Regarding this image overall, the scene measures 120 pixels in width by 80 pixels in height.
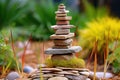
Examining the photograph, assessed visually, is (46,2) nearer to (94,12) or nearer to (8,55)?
(94,12)

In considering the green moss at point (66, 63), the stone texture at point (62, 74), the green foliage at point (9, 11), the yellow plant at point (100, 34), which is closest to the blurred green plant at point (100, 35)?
the yellow plant at point (100, 34)

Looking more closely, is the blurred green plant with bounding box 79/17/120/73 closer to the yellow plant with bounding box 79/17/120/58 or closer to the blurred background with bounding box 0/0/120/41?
the yellow plant with bounding box 79/17/120/58

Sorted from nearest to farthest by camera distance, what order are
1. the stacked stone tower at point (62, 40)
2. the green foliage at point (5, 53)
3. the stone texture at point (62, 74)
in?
the stone texture at point (62, 74), the stacked stone tower at point (62, 40), the green foliage at point (5, 53)

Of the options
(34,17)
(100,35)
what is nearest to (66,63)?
(100,35)

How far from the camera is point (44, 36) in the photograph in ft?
29.2

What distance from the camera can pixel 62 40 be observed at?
3.75m

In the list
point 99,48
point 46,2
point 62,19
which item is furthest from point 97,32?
point 46,2

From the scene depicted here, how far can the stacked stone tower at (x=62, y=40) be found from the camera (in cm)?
373

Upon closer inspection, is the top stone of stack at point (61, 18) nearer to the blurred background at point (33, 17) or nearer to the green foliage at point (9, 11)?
the blurred background at point (33, 17)

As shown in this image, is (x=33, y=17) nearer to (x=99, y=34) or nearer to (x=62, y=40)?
(x=99, y=34)

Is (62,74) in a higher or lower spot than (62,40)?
lower

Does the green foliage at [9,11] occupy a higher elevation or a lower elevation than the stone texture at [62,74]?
higher

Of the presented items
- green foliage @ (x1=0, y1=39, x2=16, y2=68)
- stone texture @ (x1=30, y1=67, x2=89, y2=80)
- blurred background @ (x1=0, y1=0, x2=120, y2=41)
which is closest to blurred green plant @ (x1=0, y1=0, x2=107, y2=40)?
blurred background @ (x1=0, y1=0, x2=120, y2=41)

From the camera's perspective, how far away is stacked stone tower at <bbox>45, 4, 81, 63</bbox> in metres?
3.73
